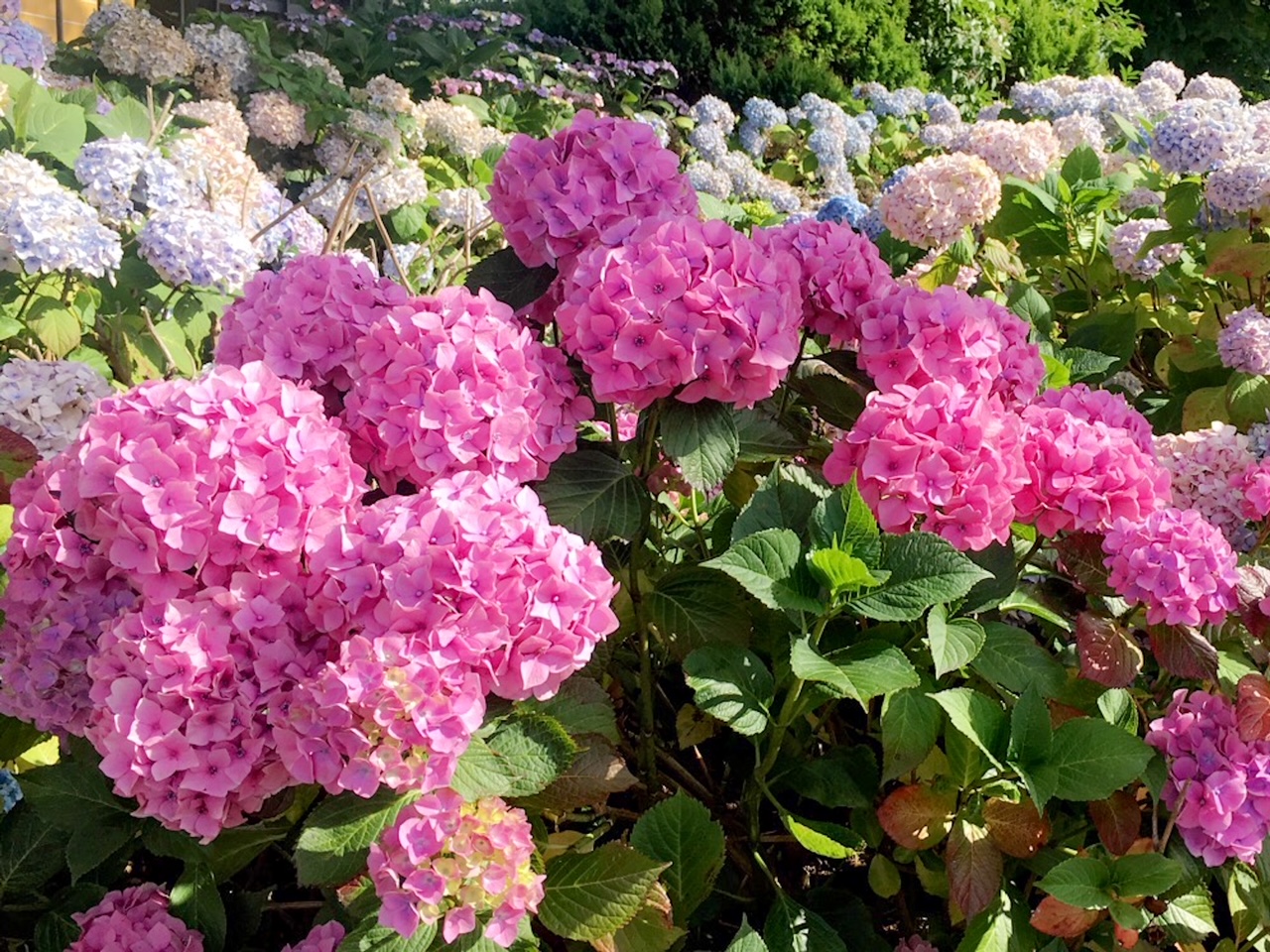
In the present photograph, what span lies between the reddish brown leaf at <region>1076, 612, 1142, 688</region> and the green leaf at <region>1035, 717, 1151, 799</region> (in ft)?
0.30

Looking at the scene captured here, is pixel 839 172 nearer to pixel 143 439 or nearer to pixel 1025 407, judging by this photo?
pixel 1025 407

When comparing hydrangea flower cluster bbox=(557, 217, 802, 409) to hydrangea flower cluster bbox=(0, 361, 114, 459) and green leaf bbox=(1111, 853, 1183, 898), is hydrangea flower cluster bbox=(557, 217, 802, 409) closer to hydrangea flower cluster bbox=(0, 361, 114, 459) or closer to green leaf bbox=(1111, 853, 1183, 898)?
green leaf bbox=(1111, 853, 1183, 898)

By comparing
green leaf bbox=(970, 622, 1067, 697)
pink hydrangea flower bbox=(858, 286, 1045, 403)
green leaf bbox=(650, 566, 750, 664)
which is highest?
pink hydrangea flower bbox=(858, 286, 1045, 403)

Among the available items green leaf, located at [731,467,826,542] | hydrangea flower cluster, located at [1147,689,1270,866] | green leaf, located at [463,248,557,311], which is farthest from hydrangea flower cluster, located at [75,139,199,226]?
hydrangea flower cluster, located at [1147,689,1270,866]

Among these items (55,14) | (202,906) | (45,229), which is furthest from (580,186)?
(55,14)

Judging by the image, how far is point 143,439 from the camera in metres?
1.14

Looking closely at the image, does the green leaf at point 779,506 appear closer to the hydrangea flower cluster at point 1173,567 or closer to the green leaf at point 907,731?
the green leaf at point 907,731

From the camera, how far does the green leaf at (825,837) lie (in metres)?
1.38

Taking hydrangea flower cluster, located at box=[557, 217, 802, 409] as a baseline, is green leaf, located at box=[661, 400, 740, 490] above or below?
below

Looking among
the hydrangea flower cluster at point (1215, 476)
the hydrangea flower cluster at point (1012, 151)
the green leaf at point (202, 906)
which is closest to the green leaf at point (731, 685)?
the green leaf at point (202, 906)

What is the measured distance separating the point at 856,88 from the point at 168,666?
639 cm

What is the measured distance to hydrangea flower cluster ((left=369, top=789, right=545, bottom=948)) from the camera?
108cm

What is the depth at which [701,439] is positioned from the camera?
4.64 feet

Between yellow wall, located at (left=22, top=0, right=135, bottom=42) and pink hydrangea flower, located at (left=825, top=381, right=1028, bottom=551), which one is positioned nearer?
pink hydrangea flower, located at (left=825, top=381, right=1028, bottom=551)
